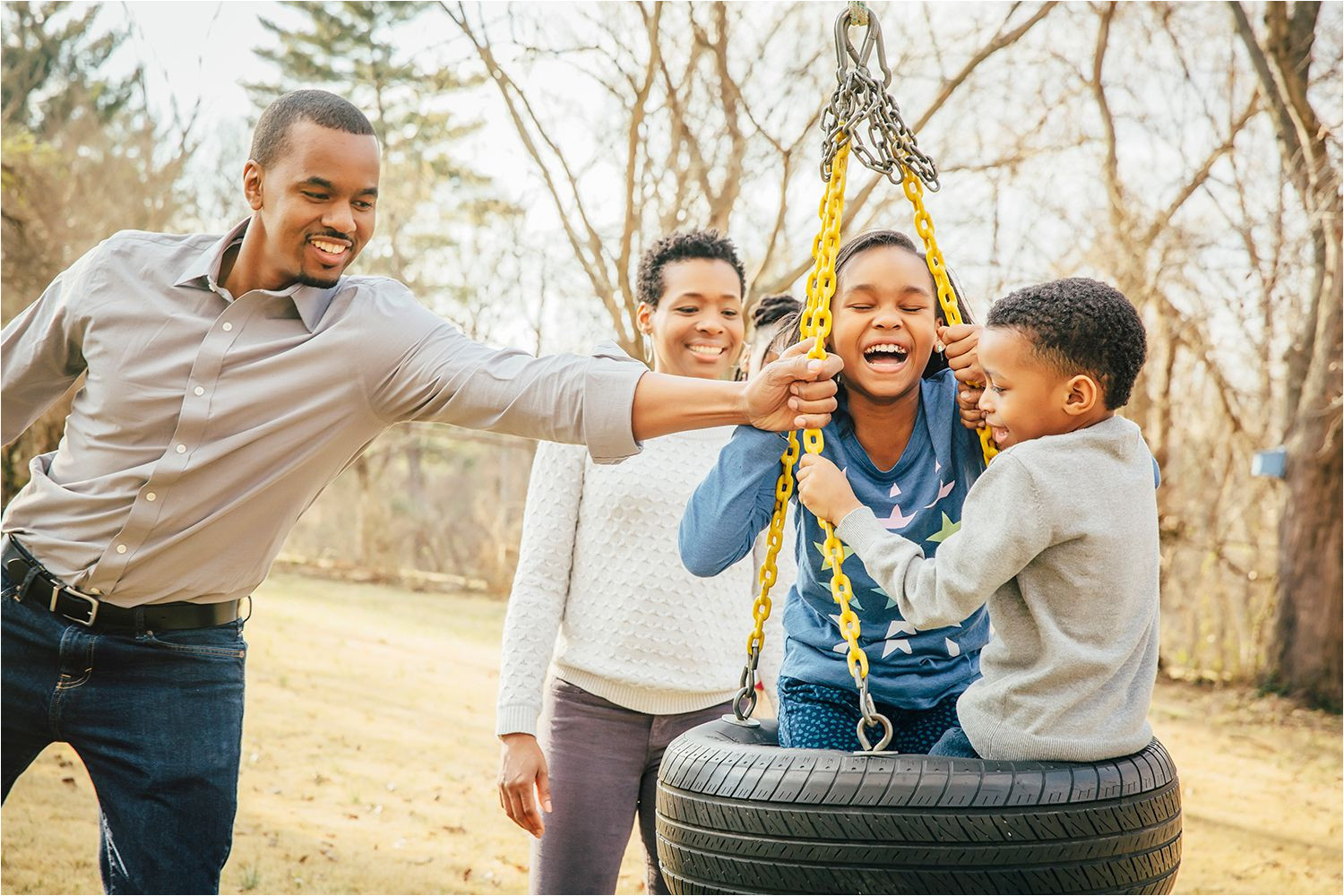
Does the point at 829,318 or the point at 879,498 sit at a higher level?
the point at 829,318

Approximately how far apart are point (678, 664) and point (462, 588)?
11802mm

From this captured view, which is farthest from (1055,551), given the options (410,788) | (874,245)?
(410,788)

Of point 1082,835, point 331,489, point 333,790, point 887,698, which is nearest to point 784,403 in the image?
point 887,698

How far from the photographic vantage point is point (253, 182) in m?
2.31

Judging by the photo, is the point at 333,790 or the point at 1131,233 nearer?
the point at 333,790

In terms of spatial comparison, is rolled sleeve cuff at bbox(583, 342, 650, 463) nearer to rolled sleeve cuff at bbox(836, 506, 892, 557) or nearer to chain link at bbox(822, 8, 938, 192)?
rolled sleeve cuff at bbox(836, 506, 892, 557)

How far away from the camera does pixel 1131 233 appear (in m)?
9.61

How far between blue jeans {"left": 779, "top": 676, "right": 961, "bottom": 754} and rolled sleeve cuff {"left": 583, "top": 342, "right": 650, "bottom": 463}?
546 mm

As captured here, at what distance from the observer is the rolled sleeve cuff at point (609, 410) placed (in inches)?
82.0

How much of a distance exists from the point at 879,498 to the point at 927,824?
65 cm

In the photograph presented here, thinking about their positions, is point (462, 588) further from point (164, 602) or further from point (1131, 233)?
point (164, 602)

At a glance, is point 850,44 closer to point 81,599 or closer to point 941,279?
point 941,279

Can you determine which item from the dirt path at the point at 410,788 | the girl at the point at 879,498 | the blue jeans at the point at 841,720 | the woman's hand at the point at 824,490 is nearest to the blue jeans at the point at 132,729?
the girl at the point at 879,498

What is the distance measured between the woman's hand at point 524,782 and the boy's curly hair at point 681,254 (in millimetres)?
1081
